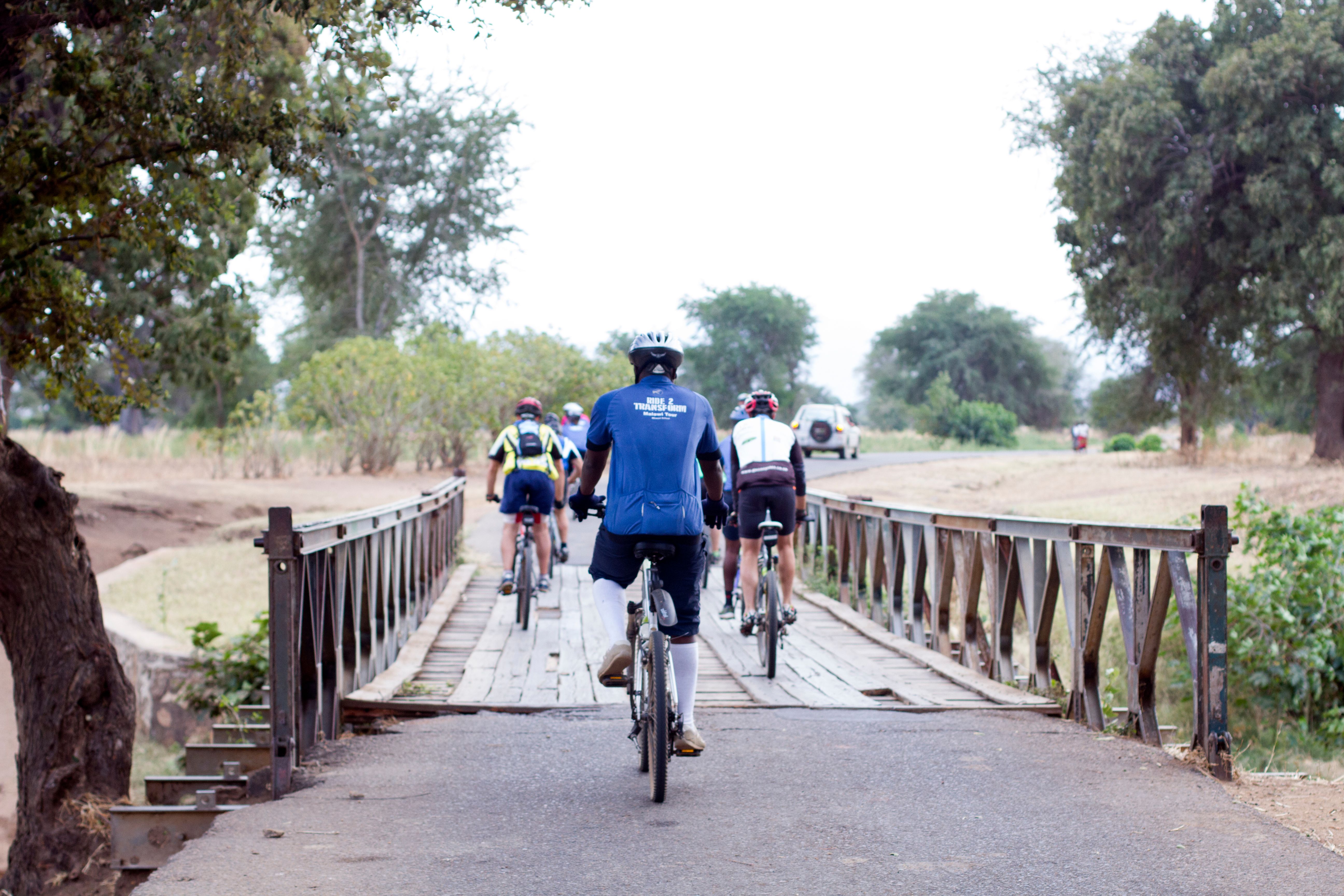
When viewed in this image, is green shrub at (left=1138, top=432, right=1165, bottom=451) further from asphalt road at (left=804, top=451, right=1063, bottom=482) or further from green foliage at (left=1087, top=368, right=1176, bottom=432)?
green foliage at (left=1087, top=368, right=1176, bottom=432)

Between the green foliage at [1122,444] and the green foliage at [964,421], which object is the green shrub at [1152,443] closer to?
the green foliage at [1122,444]

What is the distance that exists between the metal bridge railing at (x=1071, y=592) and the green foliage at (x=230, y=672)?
191 inches

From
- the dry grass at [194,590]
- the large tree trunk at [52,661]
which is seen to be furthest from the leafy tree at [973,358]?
the large tree trunk at [52,661]

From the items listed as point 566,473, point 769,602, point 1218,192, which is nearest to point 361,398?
point 566,473

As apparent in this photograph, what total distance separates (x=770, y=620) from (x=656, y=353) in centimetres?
322

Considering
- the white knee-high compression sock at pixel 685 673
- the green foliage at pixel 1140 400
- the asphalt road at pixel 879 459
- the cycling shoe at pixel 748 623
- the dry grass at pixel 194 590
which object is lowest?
the dry grass at pixel 194 590

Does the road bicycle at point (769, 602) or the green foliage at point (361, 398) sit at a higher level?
the green foliage at point (361, 398)

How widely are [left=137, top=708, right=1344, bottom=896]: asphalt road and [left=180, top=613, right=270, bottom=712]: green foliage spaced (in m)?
3.65

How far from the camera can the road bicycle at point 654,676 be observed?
207 inches

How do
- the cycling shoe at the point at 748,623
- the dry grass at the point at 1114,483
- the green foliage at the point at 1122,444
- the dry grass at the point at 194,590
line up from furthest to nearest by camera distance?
the green foliage at the point at 1122,444 → the dry grass at the point at 1114,483 → the dry grass at the point at 194,590 → the cycling shoe at the point at 748,623

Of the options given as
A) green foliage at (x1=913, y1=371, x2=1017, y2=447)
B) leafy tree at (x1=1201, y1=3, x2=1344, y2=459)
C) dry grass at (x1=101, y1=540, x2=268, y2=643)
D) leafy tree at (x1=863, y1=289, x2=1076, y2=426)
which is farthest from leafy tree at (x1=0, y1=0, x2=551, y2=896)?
leafy tree at (x1=863, y1=289, x2=1076, y2=426)

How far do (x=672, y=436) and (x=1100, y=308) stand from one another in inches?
1076

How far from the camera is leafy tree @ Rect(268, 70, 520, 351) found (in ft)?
137

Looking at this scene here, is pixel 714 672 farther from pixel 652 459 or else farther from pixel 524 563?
pixel 652 459
